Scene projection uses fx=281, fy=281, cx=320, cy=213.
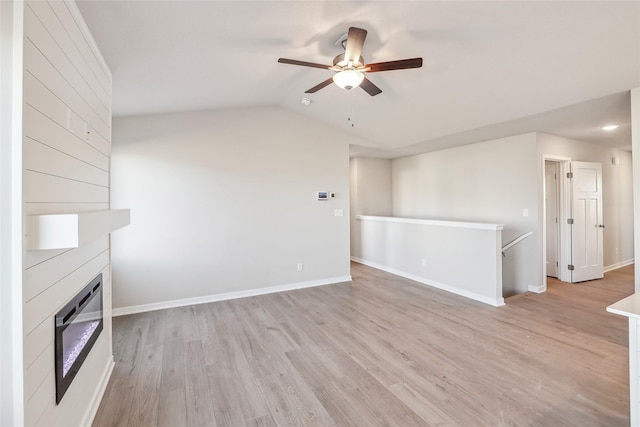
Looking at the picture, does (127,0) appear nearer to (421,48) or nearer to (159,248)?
(421,48)

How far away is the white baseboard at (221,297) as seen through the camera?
3.74 metres

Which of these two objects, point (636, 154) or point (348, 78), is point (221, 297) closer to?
point (348, 78)

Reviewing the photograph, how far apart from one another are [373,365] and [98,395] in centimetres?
211

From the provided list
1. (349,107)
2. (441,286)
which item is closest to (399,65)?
(349,107)

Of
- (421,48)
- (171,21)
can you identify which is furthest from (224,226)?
(421,48)

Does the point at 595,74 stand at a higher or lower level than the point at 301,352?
higher

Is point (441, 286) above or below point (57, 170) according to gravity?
below

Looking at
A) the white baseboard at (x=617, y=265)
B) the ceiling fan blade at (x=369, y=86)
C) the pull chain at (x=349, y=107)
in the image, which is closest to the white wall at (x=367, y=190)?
the pull chain at (x=349, y=107)

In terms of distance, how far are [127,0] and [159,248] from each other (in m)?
2.95

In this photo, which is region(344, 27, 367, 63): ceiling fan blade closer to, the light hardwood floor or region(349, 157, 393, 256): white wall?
the light hardwood floor

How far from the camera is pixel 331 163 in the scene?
498 centimetres

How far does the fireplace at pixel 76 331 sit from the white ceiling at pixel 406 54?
5.89 ft

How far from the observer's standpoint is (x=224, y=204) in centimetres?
418

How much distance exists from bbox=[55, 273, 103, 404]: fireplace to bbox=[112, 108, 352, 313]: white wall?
175cm
